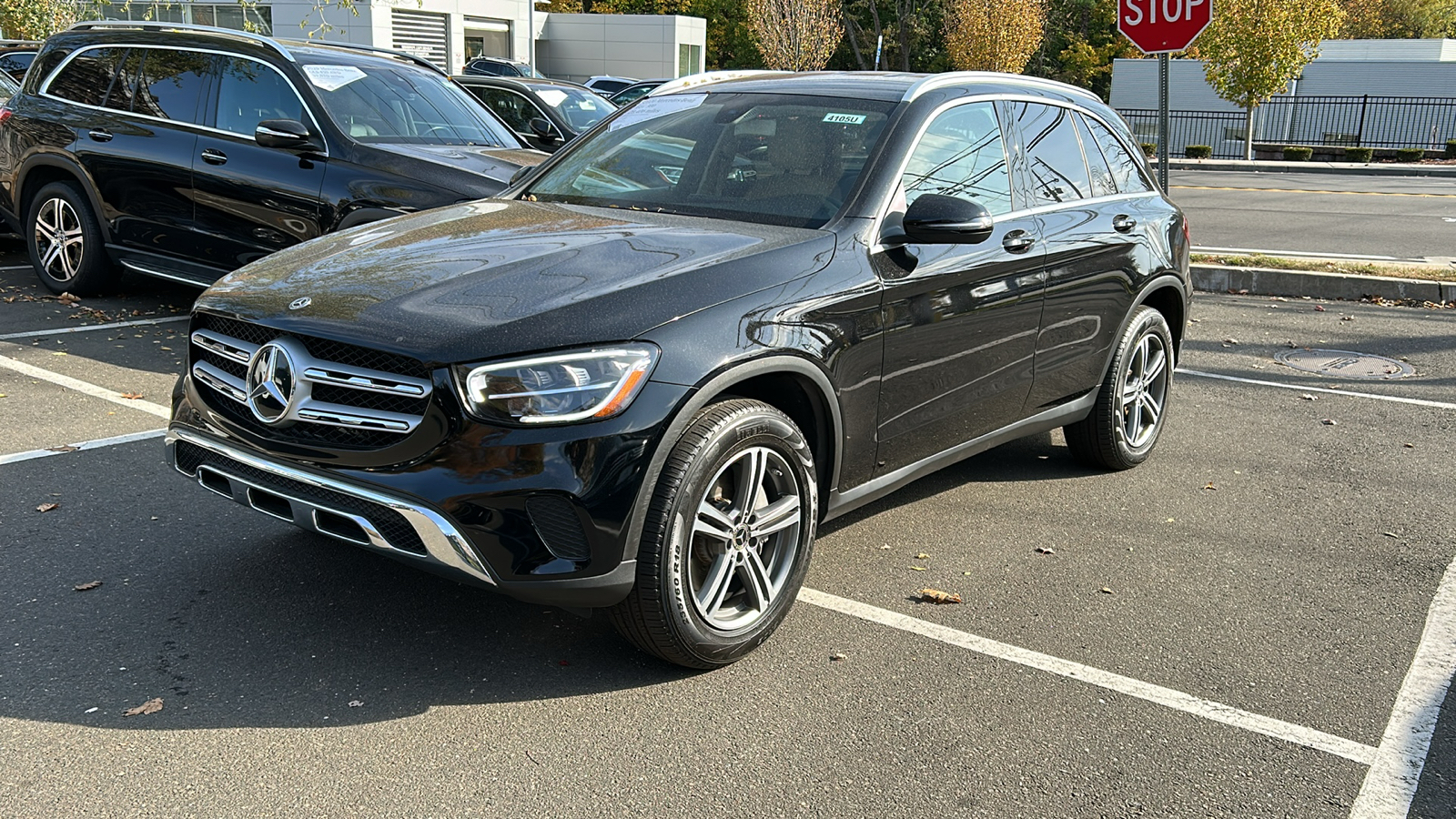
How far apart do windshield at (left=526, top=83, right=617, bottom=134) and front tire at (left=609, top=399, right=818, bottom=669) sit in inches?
383

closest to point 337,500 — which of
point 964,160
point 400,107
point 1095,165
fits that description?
point 964,160

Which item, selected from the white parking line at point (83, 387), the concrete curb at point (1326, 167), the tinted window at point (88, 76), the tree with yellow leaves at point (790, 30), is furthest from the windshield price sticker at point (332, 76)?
the tree with yellow leaves at point (790, 30)

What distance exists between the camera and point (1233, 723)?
356 centimetres

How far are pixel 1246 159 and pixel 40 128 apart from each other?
102 ft

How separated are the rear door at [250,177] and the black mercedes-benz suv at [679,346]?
10.2 feet

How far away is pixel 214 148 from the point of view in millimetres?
8070

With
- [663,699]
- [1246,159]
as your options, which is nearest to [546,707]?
[663,699]

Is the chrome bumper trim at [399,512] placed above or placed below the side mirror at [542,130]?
below

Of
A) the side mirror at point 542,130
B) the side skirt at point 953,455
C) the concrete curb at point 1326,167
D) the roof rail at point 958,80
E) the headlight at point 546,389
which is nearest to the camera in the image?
the headlight at point 546,389

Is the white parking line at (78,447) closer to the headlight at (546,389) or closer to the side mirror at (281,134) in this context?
the side mirror at (281,134)

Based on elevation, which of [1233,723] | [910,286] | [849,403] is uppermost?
[910,286]

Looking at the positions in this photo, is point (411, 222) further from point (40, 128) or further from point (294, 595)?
point (40, 128)

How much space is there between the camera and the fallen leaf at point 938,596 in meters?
4.38

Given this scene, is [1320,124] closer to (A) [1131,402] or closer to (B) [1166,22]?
(B) [1166,22]
